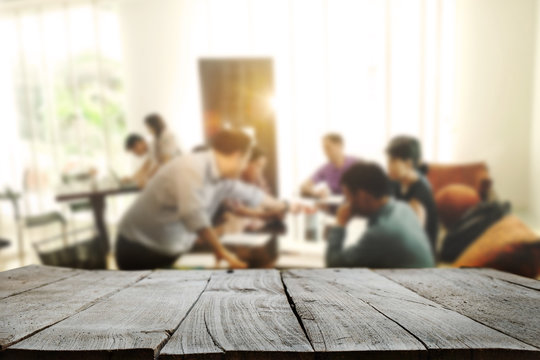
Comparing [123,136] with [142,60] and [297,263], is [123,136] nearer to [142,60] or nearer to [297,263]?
[142,60]

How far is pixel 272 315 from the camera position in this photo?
0.47 metres

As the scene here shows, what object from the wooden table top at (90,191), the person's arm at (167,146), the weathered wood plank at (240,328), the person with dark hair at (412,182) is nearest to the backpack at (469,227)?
the person with dark hair at (412,182)

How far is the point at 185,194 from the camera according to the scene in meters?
2.57

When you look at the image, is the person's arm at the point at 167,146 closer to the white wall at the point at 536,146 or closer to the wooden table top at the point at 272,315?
the wooden table top at the point at 272,315

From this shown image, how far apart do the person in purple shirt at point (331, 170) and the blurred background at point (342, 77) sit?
0.27 feet

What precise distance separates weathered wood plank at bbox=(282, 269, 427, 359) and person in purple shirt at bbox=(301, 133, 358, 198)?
2.66 metres

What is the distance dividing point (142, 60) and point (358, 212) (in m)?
2.49

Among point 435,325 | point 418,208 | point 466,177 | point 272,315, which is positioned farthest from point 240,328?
point 466,177

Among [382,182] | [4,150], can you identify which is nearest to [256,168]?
[382,182]

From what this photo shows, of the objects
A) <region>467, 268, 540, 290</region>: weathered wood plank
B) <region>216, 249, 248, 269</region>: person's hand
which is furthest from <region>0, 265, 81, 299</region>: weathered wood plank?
<region>216, 249, 248, 269</region>: person's hand

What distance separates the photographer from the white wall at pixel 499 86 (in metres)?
3.09

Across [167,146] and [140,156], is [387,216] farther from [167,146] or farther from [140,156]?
[140,156]

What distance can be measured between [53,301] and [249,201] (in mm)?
2543

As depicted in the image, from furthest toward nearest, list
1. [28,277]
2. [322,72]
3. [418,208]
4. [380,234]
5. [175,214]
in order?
[322,72], [418,208], [175,214], [380,234], [28,277]
